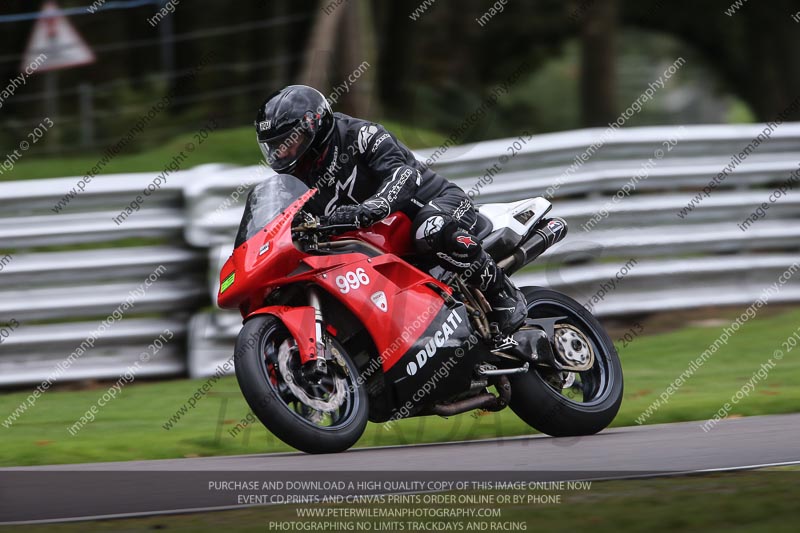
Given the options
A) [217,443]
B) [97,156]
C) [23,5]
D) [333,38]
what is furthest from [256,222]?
[23,5]

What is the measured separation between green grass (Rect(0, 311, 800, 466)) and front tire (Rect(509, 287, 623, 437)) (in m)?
0.39

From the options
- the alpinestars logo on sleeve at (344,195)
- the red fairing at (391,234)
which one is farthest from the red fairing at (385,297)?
the alpinestars logo on sleeve at (344,195)

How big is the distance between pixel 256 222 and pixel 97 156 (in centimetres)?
959

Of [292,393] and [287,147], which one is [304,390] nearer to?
[292,393]

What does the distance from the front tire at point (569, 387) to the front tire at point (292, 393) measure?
3.38ft

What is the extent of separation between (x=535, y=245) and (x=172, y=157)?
6937 millimetres

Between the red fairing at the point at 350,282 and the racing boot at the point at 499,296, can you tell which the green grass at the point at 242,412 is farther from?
the red fairing at the point at 350,282

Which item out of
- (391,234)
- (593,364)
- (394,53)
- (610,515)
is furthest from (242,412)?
(394,53)

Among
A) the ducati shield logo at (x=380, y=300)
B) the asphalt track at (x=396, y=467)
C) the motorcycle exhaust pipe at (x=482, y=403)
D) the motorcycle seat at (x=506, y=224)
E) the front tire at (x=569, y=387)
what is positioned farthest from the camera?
the motorcycle seat at (x=506, y=224)

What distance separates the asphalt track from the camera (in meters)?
4.99

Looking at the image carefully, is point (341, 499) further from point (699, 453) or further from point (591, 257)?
point (591, 257)

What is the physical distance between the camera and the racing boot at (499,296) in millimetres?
6465

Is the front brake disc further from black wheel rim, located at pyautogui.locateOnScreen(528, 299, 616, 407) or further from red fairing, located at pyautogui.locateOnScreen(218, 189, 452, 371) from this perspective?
black wheel rim, located at pyautogui.locateOnScreen(528, 299, 616, 407)

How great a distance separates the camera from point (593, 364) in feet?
22.7
